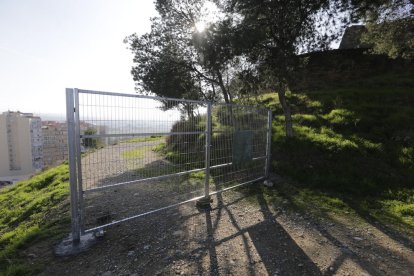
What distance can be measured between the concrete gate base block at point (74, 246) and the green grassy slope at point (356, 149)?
3.93m

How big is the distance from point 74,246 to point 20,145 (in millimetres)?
76569

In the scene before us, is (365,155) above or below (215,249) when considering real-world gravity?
above

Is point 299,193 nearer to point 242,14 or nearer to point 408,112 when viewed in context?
point 242,14

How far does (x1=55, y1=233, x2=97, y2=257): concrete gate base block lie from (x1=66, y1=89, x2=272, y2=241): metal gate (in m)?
0.15

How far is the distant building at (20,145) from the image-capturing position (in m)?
64.2

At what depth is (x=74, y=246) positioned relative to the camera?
364 cm

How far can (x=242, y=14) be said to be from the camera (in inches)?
322

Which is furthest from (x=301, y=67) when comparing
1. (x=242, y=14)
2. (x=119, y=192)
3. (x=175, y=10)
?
(x=119, y=192)

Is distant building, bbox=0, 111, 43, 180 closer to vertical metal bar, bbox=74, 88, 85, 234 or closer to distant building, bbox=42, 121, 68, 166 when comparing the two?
distant building, bbox=42, 121, 68, 166

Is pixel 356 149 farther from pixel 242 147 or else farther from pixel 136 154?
pixel 136 154

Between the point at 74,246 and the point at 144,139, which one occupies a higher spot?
the point at 144,139

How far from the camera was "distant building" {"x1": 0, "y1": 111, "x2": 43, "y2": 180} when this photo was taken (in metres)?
64.2

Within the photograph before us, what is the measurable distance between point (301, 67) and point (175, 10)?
5327mm

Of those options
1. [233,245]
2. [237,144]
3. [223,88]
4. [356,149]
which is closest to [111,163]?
[233,245]
